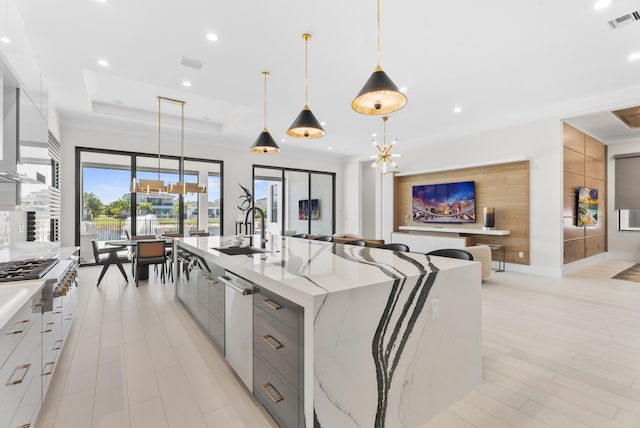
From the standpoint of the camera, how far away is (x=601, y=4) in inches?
112

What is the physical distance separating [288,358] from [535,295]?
4.34 meters

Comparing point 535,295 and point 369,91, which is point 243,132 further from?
point 535,295

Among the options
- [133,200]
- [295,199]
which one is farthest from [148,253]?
[295,199]

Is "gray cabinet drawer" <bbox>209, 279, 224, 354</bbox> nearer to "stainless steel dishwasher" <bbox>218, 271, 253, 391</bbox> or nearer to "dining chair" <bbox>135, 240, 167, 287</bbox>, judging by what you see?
"stainless steel dishwasher" <bbox>218, 271, 253, 391</bbox>

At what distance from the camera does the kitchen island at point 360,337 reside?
1.32 meters

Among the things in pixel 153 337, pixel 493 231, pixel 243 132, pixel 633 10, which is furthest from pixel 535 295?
pixel 243 132

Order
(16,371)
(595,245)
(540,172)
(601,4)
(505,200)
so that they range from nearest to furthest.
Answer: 1. (16,371)
2. (601,4)
3. (540,172)
4. (505,200)
5. (595,245)

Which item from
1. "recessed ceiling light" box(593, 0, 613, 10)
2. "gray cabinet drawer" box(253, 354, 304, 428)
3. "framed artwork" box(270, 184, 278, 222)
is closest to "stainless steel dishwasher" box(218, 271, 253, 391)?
"gray cabinet drawer" box(253, 354, 304, 428)

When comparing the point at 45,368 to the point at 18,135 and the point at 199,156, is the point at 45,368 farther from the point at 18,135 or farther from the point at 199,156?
the point at 199,156

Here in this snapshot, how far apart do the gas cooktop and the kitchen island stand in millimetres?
1118

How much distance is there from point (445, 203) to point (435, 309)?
6241 millimetres

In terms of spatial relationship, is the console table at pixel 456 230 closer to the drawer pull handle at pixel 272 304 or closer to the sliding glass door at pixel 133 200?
the sliding glass door at pixel 133 200

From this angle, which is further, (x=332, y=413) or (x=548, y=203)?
(x=548, y=203)

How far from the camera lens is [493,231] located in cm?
616
